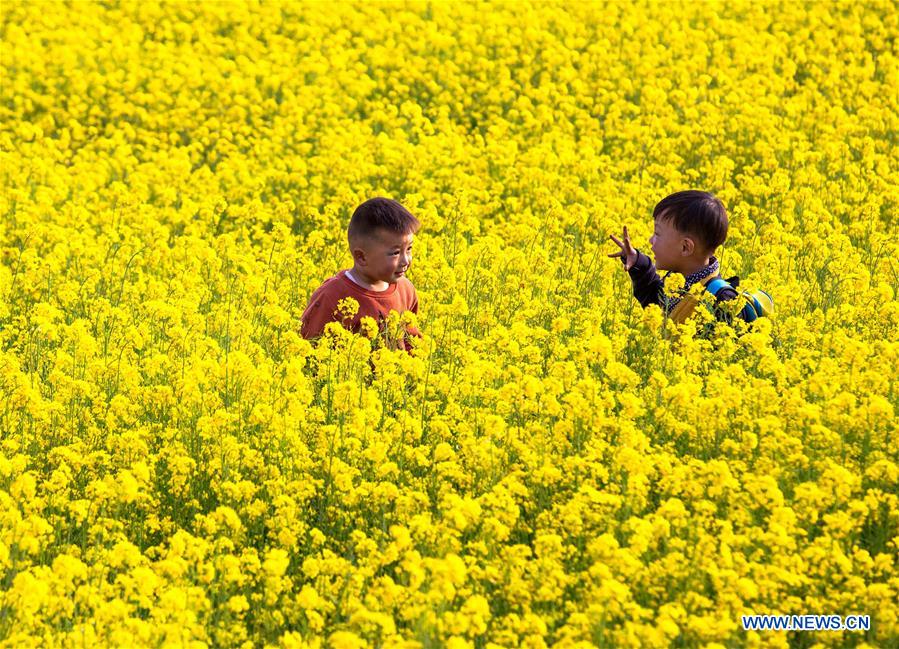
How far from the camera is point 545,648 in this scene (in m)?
4.73

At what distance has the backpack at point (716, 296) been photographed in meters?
7.46

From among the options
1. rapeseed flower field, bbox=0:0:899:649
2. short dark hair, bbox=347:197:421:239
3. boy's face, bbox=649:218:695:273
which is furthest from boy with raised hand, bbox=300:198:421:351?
boy's face, bbox=649:218:695:273

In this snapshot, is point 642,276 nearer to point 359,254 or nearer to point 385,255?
point 385,255

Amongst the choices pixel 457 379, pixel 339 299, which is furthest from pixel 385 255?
pixel 457 379

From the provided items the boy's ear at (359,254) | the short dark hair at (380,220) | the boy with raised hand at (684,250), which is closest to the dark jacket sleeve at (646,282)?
the boy with raised hand at (684,250)

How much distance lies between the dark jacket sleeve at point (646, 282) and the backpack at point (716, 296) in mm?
121

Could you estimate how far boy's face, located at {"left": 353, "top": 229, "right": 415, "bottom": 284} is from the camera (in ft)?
24.3

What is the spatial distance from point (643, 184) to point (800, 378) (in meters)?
5.33

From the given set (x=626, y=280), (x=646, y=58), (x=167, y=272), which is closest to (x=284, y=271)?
(x=167, y=272)

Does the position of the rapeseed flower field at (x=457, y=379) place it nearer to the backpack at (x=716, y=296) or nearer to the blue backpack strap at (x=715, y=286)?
the backpack at (x=716, y=296)

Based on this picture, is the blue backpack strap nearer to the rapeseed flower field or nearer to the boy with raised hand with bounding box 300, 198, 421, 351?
the rapeseed flower field

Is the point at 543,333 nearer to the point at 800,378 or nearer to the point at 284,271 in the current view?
the point at 800,378

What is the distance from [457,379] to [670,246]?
4.95ft

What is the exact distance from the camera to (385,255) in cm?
742
